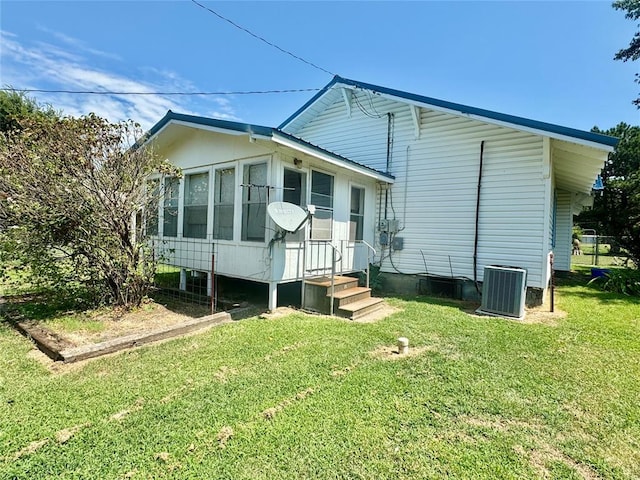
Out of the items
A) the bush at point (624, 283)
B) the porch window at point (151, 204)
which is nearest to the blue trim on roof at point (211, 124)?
the porch window at point (151, 204)

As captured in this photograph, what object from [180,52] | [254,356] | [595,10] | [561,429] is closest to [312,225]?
[254,356]

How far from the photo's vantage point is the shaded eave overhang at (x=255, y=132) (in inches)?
196

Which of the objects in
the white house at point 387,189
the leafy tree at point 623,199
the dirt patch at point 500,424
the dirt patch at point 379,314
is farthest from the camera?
the leafy tree at point 623,199

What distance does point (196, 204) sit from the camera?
6.94 m

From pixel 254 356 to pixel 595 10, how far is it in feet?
36.5

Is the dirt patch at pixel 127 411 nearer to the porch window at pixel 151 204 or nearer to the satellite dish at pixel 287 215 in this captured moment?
the satellite dish at pixel 287 215

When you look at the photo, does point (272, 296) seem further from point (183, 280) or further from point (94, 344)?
point (183, 280)

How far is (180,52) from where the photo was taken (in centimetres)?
904

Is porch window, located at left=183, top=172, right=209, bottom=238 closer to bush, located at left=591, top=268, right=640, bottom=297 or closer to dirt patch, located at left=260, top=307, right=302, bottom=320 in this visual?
dirt patch, located at left=260, top=307, right=302, bottom=320

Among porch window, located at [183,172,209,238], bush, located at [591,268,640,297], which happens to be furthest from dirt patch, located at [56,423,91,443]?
bush, located at [591,268,640,297]

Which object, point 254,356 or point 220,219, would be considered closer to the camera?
point 254,356

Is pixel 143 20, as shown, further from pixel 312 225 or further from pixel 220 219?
pixel 312 225

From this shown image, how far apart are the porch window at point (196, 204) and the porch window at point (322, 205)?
2.27 meters

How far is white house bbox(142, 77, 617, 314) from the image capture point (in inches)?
225
